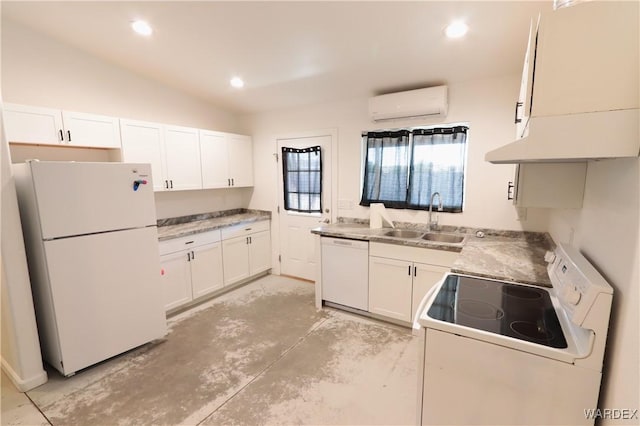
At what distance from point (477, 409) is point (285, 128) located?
149 inches

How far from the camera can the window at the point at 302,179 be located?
3990mm

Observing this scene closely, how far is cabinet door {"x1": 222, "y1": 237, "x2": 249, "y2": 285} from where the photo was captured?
3850mm

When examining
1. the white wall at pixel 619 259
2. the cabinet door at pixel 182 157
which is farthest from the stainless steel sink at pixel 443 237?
the cabinet door at pixel 182 157

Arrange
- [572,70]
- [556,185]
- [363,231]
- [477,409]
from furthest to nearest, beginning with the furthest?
1. [363,231]
2. [556,185]
3. [477,409]
4. [572,70]

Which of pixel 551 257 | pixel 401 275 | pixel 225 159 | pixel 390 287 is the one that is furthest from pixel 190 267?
pixel 551 257

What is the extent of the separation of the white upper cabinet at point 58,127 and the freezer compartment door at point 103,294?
103 cm

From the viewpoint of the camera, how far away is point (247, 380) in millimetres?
2230

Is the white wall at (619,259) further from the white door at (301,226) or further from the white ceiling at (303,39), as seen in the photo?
the white door at (301,226)

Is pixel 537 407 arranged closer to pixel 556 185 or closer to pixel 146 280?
pixel 556 185

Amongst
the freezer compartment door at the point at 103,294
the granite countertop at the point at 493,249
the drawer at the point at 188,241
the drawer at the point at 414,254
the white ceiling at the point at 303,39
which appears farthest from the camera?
the drawer at the point at 188,241

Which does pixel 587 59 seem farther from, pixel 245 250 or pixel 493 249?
pixel 245 250

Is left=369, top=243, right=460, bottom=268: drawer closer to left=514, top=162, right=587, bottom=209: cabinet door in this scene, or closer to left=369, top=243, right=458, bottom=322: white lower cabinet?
left=369, top=243, right=458, bottom=322: white lower cabinet

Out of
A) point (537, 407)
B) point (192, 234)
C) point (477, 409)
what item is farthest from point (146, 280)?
point (537, 407)

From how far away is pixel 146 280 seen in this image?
2.61 m
